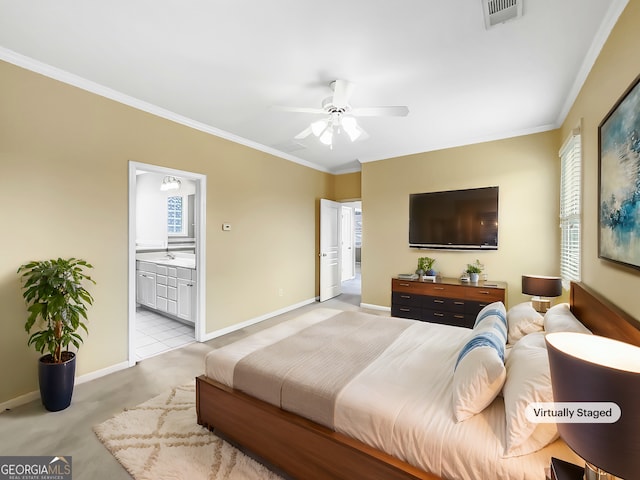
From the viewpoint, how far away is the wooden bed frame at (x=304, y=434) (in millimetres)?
1314

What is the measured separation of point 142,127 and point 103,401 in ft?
8.79

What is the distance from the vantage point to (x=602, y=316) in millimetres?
1686

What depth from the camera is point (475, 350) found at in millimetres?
1489

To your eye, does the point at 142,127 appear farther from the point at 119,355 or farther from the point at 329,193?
the point at 329,193

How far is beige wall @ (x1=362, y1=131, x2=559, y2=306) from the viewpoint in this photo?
3789 millimetres

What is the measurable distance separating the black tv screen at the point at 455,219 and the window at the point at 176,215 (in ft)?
15.8

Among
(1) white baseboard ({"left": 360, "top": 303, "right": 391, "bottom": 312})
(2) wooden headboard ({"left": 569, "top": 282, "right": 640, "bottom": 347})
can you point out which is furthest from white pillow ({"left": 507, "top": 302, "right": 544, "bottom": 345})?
(1) white baseboard ({"left": 360, "top": 303, "right": 391, "bottom": 312})

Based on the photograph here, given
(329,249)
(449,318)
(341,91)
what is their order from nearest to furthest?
(341,91) → (449,318) → (329,249)

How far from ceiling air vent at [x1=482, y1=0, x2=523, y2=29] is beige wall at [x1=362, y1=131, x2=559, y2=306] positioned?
8.36 ft

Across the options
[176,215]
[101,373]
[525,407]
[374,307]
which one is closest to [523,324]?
[525,407]

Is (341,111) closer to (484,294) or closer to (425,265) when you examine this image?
(425,265)

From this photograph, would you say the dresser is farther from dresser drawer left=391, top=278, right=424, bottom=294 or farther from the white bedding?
the white bedding

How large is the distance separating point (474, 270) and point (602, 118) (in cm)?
241

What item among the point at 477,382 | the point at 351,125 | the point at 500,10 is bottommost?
the point at 477,382
